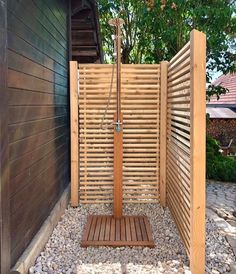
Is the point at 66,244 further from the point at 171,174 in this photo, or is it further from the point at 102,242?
the point at 171,174

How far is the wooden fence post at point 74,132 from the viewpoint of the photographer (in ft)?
14.2

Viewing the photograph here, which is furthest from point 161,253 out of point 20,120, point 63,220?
point 20,120

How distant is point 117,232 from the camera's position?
11.7 ft

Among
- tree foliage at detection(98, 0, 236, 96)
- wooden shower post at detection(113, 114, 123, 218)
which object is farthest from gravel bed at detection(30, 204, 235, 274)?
tree foliage at detection(98, 0, 236, 96)

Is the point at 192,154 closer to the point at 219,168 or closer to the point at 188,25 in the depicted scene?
the point at 219,168

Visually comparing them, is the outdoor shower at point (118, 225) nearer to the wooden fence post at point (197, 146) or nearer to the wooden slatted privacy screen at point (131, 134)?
the wooden slatted privacy screen at point (131, 134)

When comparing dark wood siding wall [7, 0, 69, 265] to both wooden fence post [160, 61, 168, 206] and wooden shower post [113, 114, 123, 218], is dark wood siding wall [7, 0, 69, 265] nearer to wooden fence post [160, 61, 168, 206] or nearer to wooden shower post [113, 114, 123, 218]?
wooden shower post [113, 114, 123, 218]

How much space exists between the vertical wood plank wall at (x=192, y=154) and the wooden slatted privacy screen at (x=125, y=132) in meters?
0.90

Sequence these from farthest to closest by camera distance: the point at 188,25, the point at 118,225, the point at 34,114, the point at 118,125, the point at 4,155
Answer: the point at 188,25 < the point at 118,125 < the point at 118,225 < the point at 34,114 < the point at 4,155

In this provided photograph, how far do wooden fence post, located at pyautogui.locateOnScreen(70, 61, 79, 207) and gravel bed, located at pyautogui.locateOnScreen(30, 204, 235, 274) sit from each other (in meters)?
0.70

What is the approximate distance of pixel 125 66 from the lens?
441cm

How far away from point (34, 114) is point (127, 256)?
1.48 meters

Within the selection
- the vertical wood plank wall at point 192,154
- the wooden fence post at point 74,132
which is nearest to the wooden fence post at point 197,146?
the vertical wood plank wall at point 192,154

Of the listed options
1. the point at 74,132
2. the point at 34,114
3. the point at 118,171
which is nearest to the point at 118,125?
the point at 118,171
